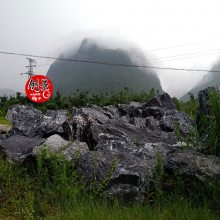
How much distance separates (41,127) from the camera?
8.66 m

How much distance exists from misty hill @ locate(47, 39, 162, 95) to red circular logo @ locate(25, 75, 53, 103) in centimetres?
9821

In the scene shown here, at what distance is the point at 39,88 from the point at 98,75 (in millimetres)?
127438

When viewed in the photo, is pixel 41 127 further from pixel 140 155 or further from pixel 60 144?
pixel 140 155

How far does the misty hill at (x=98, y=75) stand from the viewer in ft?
452

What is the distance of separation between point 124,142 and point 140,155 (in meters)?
0.55

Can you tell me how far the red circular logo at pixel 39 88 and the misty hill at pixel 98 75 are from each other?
98211 millimetres

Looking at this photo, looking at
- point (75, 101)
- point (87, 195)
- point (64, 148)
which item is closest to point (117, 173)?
point (87, 195)

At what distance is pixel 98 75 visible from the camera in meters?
152

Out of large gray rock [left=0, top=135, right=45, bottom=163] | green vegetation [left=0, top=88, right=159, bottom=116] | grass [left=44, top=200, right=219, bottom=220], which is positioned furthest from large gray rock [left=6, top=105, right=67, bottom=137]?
green vegetation [left=0, top=88, right=159, bottom=116]

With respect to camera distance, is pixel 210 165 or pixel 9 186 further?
pixel 9 186

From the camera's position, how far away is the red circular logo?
25203 millimetres

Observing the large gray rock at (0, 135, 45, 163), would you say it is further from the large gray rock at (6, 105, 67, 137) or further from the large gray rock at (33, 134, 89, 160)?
the large gray rock at (6, 105, 67, 137)

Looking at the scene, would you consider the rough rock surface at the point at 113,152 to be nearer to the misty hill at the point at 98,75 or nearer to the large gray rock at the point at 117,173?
the large gray rock at the point at 117,173

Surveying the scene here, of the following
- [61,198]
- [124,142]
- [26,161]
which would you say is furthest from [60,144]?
[61,198]
